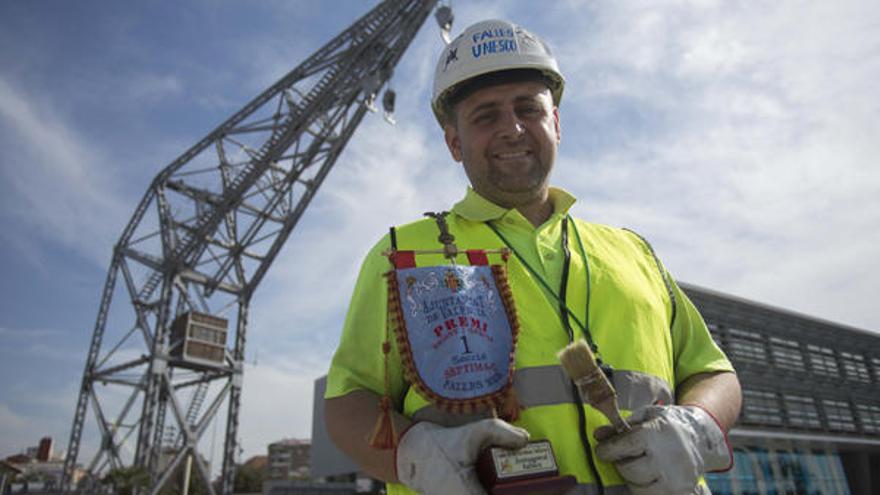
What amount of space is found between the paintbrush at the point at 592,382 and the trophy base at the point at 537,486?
19cm

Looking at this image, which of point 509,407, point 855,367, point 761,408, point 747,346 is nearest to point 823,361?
point 855,367

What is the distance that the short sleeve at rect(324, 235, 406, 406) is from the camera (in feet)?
5.61

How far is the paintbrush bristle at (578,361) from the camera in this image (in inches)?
54.2

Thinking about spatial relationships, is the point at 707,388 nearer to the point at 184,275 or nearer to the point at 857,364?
the point at 184,275

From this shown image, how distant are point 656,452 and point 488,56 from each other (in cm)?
156

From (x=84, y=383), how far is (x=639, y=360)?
26.2m

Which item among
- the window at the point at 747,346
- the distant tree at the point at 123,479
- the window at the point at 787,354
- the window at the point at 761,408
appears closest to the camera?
the distant tree at the point at 123,479

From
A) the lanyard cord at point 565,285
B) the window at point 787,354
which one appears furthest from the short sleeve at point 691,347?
the window at point 787,354

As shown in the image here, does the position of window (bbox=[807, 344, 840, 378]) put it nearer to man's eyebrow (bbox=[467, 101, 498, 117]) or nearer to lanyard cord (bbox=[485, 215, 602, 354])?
lanyard cord (bbox=[485, 215, 602, 354])

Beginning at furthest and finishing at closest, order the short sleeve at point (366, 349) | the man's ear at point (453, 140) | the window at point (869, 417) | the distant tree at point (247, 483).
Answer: the distant tree at point (247, 483) → the window at point (869, 417) → the man's ear at point (453, 140) → the short sleeve at point (366, 349)

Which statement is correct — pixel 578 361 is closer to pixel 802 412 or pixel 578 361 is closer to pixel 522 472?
pixel 522 472

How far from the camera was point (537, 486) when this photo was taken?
129 cm

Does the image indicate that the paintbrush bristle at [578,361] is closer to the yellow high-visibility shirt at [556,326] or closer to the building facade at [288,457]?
the yellow high-visibility shirt at [556,326]

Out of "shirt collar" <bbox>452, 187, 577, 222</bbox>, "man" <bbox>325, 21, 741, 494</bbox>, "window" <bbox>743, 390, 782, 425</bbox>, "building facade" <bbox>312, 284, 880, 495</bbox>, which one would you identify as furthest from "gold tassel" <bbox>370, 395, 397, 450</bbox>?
"window" <bbox>743, 390, 782, 425</bbox>
